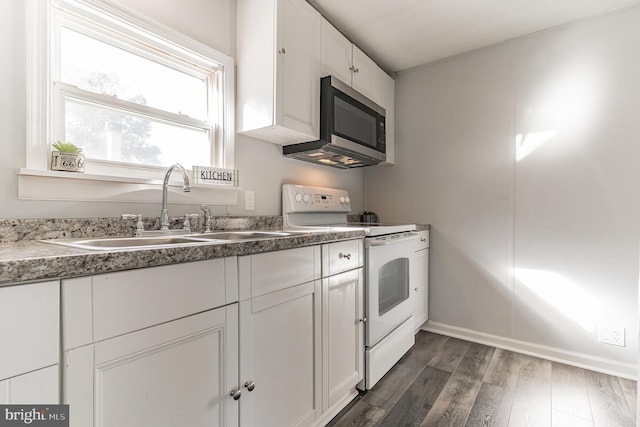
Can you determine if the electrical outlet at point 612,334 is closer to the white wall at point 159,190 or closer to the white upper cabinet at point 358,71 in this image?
the white upper cabinet at point 358,71

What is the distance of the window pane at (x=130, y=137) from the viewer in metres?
1.29

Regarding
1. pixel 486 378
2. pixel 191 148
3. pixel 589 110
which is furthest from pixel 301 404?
pixel 589 110

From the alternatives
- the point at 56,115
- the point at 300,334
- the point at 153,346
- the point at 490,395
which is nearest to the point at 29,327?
the point at 153,346

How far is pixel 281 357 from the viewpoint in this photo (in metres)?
1.17

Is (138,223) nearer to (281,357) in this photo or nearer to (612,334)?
(281,357)

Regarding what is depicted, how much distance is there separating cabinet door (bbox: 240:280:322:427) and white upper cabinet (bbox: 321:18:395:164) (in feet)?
4.90

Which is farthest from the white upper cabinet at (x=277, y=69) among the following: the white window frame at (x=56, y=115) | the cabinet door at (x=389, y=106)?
the cabinet door at (x=389, y=106)

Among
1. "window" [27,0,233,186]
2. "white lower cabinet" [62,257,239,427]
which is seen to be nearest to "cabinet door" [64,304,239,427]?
"white lower cabinet" [62,257,239,427]

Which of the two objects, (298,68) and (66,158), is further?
(298,68)

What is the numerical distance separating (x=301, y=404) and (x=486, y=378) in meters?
1.30

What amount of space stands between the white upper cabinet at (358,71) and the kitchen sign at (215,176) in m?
0.91

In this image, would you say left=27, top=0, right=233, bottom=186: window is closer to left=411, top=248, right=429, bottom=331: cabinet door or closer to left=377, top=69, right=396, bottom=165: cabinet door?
left=377, top=69, right=396, bottom=165: cabinet door

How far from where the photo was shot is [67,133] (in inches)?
49.1

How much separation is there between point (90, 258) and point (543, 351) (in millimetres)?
2769
